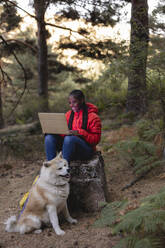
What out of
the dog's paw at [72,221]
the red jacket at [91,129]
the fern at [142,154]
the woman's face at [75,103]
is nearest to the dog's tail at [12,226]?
the dog's paw at [72,221]

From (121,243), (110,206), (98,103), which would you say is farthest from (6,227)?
(98,103)

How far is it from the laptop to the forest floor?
4.98ft

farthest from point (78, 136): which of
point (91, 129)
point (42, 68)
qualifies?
point (42, 68)

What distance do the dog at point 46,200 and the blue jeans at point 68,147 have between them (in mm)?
447

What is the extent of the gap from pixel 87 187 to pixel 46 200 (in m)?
0.86

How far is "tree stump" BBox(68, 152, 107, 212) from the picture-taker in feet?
14.9

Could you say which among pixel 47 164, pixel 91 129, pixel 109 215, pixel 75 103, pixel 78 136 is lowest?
→ pixel 109 215

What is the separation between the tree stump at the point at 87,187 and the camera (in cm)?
454

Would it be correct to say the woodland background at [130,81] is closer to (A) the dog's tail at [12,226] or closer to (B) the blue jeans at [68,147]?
(B) the blue jeans at [68,147]

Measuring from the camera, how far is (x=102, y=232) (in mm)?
3686

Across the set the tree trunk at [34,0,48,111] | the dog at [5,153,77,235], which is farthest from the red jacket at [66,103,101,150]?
the tree trunk at [34,0,48,111]

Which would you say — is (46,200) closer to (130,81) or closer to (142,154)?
(142,154)

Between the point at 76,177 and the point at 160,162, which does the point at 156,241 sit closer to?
the point at 76,177

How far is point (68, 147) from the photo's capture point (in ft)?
14.7
